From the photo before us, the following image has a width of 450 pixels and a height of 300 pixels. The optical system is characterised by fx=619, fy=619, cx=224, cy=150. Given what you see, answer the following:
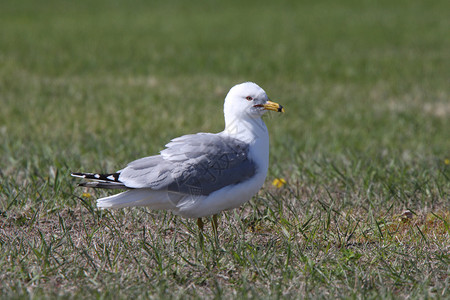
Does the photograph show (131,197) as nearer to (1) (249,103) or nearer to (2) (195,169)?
(2) (195,169)

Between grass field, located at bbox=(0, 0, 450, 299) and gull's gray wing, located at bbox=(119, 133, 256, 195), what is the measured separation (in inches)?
14.0

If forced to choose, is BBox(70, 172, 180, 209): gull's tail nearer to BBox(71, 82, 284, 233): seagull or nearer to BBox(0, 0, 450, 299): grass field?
BBox(71, 82, 284, 233): seagull

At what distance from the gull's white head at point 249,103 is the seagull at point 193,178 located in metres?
0.19

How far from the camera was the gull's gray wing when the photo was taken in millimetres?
3617

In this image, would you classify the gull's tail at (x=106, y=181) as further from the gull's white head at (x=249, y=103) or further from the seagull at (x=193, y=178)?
the gull's white head at (x=249, y=103)

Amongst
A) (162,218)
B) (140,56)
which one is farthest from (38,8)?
(162,218)

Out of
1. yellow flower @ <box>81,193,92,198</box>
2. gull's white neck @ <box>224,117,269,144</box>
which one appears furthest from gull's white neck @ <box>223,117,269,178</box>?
yellow flower @ <box>81,193,92,198</box>

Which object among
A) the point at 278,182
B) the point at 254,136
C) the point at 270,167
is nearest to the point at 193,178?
the point at 254,136

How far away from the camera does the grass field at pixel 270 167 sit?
11.0 feet

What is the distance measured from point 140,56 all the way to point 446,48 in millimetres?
7607

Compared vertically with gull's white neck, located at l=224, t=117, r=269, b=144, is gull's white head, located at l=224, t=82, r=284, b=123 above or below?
above

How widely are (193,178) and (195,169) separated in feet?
0.18

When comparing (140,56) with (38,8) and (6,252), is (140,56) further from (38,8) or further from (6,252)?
(38,8)

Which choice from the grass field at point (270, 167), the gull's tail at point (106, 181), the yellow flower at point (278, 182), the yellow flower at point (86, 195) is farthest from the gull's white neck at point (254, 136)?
the yellow flower at point (86, 195)
